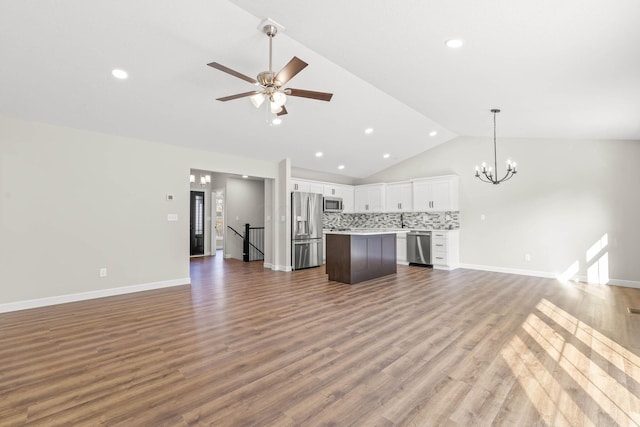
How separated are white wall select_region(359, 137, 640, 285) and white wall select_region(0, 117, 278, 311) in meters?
6.38

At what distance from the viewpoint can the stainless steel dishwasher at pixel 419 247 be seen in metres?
7.38

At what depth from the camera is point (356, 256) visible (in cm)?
567

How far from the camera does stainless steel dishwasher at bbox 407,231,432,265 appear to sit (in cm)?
738

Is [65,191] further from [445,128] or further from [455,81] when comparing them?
[445,128]

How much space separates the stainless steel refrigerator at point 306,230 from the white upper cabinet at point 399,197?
2.15 m

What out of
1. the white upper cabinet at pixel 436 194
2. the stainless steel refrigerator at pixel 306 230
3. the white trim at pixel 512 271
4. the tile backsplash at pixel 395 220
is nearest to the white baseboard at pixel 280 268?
the stainless steel refrigerator at pixel 306 230

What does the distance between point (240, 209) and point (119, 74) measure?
6259 mm

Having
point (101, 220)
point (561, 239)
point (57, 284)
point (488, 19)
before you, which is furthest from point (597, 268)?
point (57, 284)

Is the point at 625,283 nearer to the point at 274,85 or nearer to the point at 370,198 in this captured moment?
the point at 370,198

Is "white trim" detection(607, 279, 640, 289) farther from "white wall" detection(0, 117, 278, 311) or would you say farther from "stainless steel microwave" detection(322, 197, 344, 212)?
"white wall" detection(0, 117, 278, 311)

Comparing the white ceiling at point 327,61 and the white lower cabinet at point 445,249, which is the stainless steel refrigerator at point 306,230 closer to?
the white ceiling at point 327,61

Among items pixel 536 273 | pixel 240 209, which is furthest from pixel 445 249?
pixel 240 209

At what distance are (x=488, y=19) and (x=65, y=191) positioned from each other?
227 inches

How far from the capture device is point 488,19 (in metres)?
2.44
